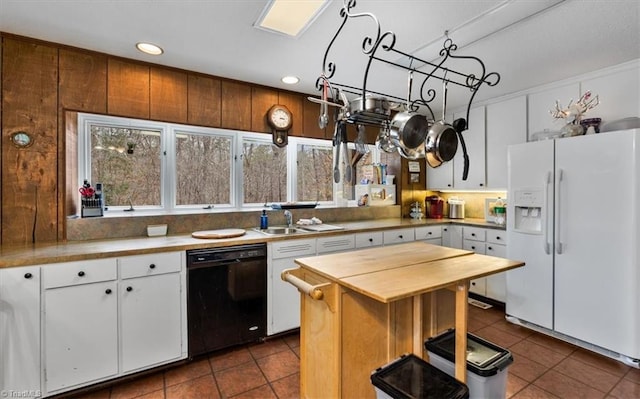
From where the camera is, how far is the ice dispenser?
269 cm

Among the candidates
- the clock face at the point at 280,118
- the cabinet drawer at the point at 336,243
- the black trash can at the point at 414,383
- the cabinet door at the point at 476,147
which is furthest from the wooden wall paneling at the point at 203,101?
the cabinet door at the point at 476,147

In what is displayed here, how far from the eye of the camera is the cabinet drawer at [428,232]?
11.7 ft

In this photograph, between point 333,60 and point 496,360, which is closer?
point 496,360

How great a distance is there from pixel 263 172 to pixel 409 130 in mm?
1953

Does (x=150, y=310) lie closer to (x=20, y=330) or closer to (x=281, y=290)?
(x=20, y=330)

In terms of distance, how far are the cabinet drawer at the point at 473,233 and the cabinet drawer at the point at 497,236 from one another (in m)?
0.07

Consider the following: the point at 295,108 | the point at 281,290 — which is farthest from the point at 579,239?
the point at 295,108

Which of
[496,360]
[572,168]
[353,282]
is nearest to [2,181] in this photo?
[353,282]

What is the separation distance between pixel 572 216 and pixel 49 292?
388 centimetres

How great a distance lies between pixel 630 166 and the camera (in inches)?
85.4

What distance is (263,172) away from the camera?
10.6 ft

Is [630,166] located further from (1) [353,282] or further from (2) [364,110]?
(1) [353,282]

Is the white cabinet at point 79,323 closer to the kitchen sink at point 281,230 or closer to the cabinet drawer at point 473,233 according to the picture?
the kitchen sink at point 281,230

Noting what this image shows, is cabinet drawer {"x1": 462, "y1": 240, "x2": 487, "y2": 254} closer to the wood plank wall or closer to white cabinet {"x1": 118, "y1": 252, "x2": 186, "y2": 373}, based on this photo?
white cabinet {"x1": 118, "y1": 252, "x2": 186, "y2": 373}
